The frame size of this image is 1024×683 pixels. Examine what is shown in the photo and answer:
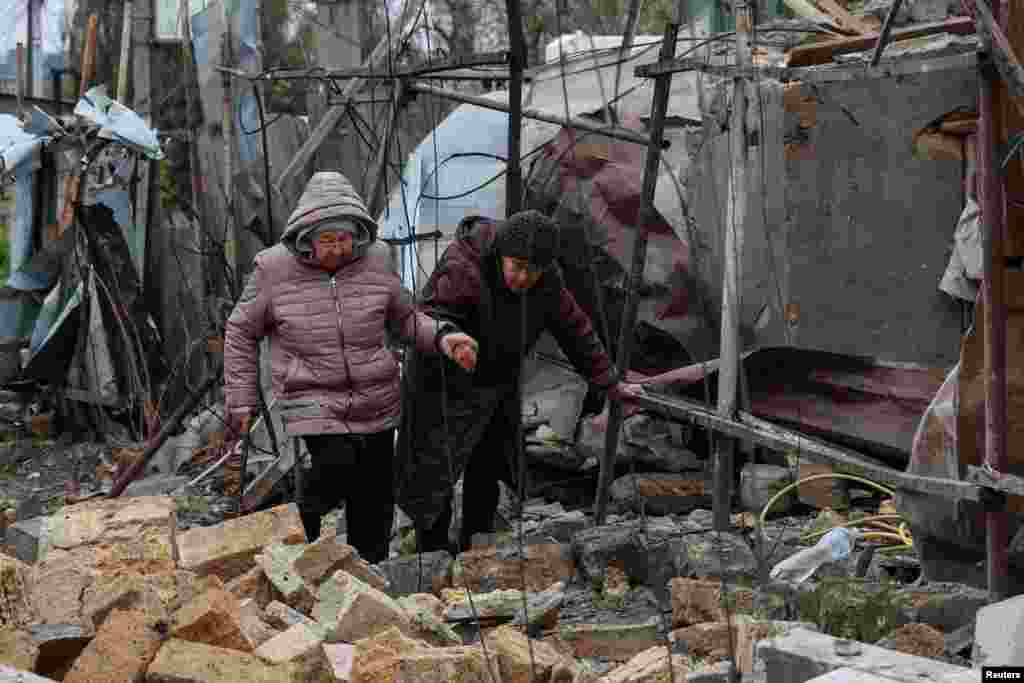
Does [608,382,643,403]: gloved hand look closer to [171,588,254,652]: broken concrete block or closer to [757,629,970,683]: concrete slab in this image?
[171,588,254,652]: broken concrete block

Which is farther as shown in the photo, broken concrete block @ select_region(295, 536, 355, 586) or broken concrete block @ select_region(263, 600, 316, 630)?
broken concrete block @ select_region(295, 536, 355, 586)

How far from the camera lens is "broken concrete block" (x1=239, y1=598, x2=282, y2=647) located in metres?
5.14

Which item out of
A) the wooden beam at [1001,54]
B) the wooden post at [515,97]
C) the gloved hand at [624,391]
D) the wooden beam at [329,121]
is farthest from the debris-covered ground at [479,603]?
the wooden beam at [329,121]

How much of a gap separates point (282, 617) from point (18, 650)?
118 centimetres

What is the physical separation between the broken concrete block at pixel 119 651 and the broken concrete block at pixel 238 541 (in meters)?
1.35

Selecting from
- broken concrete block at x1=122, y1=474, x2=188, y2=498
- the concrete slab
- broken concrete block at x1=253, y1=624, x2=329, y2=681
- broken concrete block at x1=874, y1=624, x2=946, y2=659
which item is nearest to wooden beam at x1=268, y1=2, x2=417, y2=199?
broken concrete block at x1=122, y1=474, x2=188, y2=498

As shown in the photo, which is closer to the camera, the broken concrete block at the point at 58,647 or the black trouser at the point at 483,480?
the broken concrete block at the point at 58,647

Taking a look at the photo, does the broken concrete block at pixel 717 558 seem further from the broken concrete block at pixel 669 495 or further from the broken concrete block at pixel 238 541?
the broken concrete block at pixel 669 495

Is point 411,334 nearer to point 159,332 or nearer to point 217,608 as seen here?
point 217,608

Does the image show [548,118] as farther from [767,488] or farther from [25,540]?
[25,540]

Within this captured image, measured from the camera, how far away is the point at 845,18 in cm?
790

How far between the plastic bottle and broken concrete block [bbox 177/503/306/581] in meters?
1.90

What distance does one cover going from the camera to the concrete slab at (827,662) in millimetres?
3336

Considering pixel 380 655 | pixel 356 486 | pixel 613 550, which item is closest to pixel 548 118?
pixel 356 486
